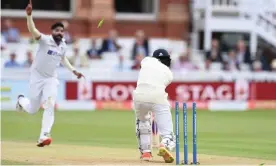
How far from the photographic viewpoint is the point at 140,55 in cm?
2834

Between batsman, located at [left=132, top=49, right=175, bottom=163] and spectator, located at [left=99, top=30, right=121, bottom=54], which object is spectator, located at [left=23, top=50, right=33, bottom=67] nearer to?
spectator, located at [left=99, top=30, right=121, bottom=54]

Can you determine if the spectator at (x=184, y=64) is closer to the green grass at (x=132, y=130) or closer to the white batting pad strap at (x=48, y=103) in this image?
the green grass at (x=132, y=130)

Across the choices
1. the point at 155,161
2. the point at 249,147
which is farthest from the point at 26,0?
the point at 155,161

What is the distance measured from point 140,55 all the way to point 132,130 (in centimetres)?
826

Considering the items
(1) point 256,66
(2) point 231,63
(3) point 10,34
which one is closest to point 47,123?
(3) point 10,34

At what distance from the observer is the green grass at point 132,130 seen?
16234 millimetres

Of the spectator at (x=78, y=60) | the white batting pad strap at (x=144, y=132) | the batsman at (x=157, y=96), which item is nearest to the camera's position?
the batsman at (x=157, y=96)

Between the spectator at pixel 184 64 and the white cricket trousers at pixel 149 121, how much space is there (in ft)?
50.9

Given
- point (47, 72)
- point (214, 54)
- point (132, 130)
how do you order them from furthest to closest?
point (214, 54) < point (132, 130) < point (47, 72)

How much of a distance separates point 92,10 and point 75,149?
1662 centimetres

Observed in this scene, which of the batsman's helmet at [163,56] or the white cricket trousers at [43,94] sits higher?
the batsman's helmet at [163,56]

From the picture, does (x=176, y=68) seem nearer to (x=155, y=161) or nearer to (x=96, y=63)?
(x=96, y=63)

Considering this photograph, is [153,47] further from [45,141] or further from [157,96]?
[157,96]

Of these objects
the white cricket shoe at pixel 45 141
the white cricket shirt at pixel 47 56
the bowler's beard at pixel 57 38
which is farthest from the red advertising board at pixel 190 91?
the white cricket shoe at pixel 45 141
